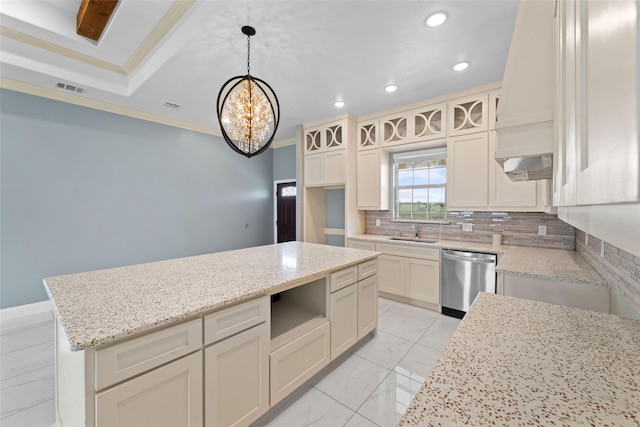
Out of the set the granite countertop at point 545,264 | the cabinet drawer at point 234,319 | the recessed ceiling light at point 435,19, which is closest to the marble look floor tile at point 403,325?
the granite countertop at point 545,264

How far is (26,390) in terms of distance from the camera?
2035 millimetres

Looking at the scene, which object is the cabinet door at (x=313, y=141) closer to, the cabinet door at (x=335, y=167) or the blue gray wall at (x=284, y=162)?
the cabinet door at (x=335, y=167)

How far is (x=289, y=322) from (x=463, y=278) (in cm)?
224

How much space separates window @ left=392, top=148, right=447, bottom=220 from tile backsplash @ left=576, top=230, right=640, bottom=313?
199cm

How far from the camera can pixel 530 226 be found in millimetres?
3189

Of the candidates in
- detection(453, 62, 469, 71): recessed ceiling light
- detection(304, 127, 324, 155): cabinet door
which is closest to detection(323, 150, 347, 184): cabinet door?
detection(304, 127, 324, 155): cabinet door

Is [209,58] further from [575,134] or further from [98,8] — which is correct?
[575,134]

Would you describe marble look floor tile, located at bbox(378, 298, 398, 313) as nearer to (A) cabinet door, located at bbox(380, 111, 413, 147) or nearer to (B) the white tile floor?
(B) the white tile floor

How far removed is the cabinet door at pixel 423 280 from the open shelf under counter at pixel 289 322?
6.10 feet

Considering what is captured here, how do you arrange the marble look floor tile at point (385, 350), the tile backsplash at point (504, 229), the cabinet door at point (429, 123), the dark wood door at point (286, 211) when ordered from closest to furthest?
1. the marble look floor tile at point (385, 350)
2. the tile backsplash at point (504, 229)
3. the cabinet door at point (429, 123)
4. the dark wood door at point (286, 211)

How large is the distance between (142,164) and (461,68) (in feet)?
14.9

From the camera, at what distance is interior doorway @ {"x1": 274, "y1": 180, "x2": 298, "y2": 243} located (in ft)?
19.0

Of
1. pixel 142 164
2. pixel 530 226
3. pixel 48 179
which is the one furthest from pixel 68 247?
pixel 530 226

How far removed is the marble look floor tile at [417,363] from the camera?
7.30 ft
